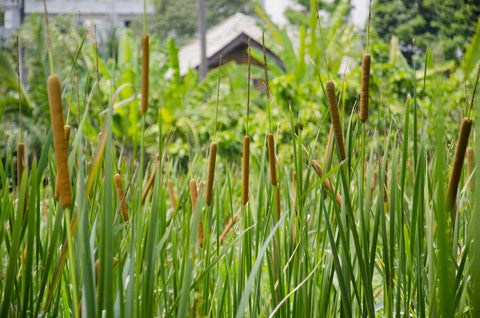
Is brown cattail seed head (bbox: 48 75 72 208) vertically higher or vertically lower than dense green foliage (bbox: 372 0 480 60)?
lower

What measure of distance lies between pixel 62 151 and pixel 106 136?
0.07 m

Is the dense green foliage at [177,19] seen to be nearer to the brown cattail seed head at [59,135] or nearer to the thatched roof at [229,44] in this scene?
the thatched roof at [229,44]

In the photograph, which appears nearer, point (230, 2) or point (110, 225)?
point (110, 225)

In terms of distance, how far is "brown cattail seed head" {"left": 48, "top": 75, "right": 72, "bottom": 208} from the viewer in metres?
0.47

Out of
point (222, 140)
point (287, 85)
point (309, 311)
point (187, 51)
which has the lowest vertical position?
point (309, 311)

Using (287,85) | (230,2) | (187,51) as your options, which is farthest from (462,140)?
(230,2)

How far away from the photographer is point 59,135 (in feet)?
1.58

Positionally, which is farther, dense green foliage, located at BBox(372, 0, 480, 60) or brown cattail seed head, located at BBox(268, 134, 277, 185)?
dense green foliage, located at BBox(372, 0, 480, 60)

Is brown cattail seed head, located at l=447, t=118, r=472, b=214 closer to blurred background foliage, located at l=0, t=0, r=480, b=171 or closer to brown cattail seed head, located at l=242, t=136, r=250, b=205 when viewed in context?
brown cattail seed head, located at l=242, t=136, r=250, b=205

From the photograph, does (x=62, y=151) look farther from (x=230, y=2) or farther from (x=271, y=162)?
(x=230, y=2)

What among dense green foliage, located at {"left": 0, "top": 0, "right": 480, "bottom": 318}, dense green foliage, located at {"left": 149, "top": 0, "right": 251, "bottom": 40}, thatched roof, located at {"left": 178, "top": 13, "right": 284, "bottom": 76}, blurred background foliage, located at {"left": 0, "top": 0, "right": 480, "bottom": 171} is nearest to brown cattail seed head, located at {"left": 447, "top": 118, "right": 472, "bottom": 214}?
dense green foliage, located at {"left": 0, "top": 0, "right": 480, "bottom": 318}

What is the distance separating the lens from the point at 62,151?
18.9 inches

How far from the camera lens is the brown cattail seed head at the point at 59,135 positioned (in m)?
0.47

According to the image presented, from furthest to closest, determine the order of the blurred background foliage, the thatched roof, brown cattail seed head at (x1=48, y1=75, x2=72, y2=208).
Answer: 1. the thatched roof
2. the blurred background foliage
3. brown cattail seed head at (x1=48, y1=75, x2=72, y2=208)
